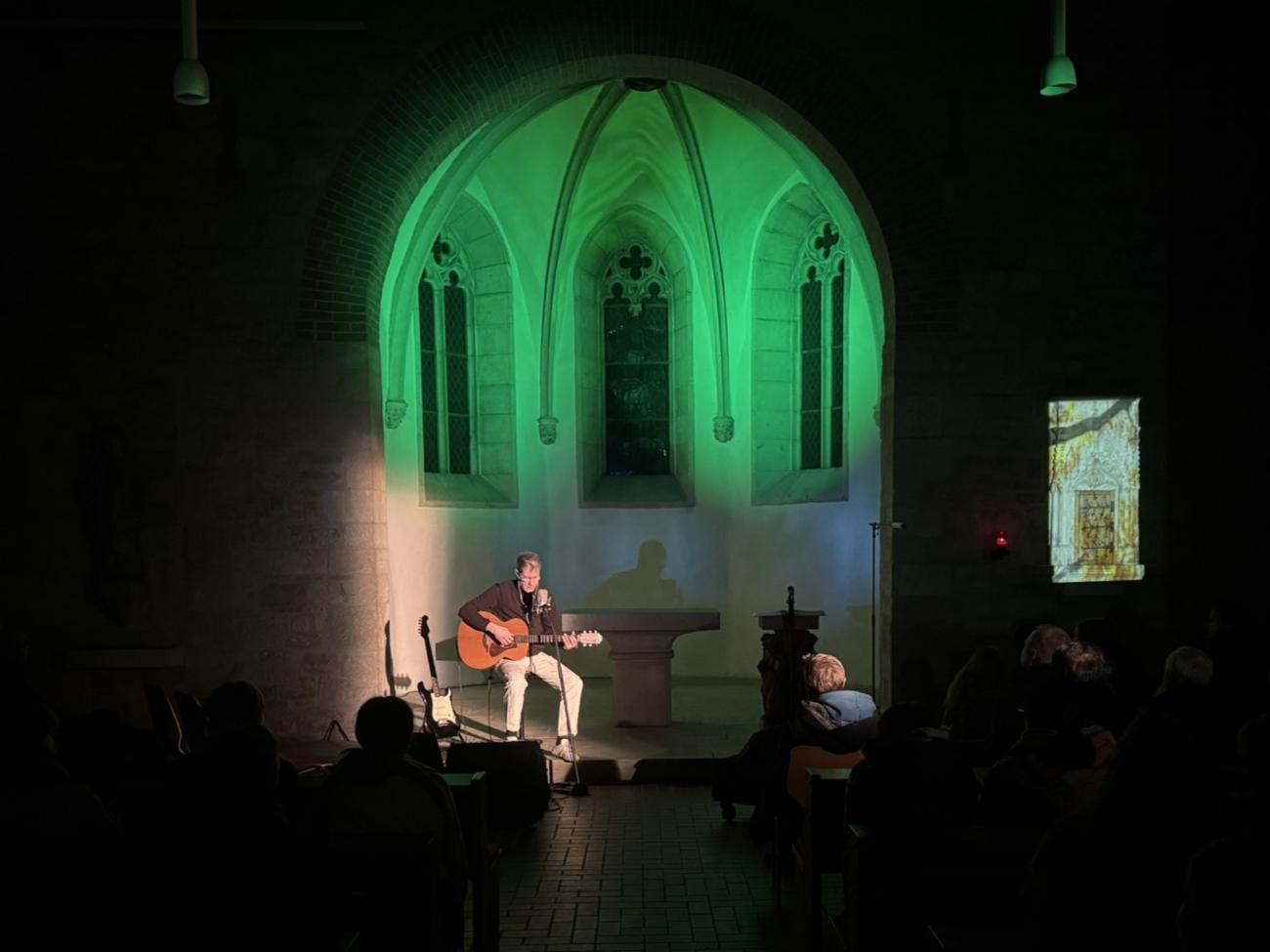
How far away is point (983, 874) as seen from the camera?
341 cm

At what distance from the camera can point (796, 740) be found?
17.6ft

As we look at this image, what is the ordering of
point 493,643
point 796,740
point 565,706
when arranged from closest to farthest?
point 796,740
point 565,706
point 493,643

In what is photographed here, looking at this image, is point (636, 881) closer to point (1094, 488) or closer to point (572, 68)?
point (1094, 488)

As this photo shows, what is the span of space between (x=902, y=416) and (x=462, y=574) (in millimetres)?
6205

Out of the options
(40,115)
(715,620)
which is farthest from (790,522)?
(40,115)

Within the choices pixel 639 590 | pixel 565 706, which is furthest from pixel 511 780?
pixel 639 590

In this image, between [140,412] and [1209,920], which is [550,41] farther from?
[1209,920]

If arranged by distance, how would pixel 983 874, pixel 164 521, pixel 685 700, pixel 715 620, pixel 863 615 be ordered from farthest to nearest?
1. pixel 863 615
2. pixel 685 700
3. pixel 715 620
4. pixel 164 521
5. pixel 983 874

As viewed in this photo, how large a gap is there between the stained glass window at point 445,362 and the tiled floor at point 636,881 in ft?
21.7

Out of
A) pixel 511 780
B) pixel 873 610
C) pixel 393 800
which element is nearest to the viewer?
pixel 393 800

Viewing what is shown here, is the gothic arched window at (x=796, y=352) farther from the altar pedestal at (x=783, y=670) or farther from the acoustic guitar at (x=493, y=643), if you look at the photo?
the acoustic guitar at (x=493, y=643)

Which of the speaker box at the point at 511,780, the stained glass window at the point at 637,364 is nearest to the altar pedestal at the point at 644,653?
the speaker box at the point at 511,780

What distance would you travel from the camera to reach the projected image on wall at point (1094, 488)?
8219 millimetres

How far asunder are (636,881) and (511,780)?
1.10m
